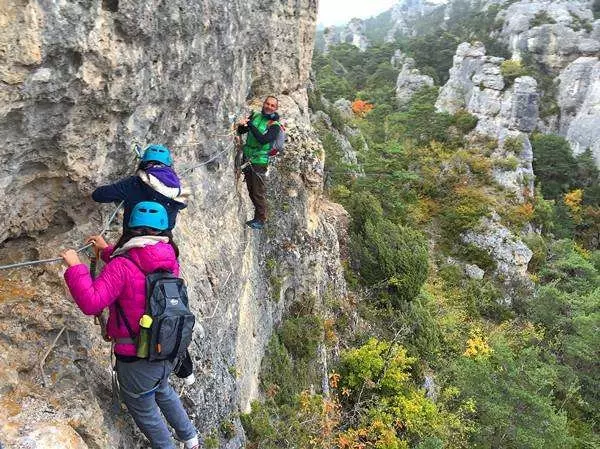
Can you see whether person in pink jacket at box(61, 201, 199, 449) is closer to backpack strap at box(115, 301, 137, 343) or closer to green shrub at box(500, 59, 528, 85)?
backpack strap at box(115, 301, 137, 343)

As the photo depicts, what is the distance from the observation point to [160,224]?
345cm

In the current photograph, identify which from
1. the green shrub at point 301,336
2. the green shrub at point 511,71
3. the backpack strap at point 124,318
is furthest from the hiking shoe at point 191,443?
the green shrub at point 511,71

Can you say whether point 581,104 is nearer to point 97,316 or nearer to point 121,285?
point 97,316

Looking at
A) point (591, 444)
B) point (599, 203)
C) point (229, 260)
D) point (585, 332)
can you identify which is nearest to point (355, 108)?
point (599, 203)

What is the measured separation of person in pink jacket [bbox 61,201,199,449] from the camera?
3.12 meters

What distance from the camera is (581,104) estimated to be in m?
45.3

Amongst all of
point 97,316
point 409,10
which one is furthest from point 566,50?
point 409,10

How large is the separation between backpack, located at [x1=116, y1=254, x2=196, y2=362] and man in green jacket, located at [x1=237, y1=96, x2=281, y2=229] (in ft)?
14.0

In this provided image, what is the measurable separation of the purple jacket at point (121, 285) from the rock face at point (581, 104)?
44894 millimetres

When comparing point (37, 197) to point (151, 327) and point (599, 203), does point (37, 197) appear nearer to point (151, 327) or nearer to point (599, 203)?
point (151, 327)

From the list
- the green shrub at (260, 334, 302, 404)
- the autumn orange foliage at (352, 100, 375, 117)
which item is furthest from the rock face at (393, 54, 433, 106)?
the green shrub at (260, 334, 302, 404)

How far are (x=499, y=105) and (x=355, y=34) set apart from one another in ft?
266

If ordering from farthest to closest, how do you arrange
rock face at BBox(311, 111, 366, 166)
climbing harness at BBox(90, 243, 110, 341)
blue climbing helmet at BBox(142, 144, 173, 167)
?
1. rock face at BBox(311, 111, 366, 166)
2. blue climbing helmet at BBox(142, 144, 173, 167)
3. climbing harness at BBox(90, 243, 110, 341)

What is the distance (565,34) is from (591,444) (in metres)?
46.9
